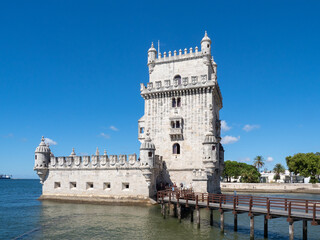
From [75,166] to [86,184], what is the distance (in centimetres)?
297

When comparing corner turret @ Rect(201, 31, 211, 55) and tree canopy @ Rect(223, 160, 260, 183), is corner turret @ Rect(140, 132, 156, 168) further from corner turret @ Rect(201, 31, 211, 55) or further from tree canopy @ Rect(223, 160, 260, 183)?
tree canopy @ Rect(223, 160, 260, 183)

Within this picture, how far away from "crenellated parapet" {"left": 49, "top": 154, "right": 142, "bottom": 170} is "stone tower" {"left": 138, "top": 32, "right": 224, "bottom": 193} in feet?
16.6

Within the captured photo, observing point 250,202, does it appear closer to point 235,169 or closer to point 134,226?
point 134,226

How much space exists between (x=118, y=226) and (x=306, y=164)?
6607 centimetres

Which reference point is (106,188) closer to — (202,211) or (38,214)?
(38,214)

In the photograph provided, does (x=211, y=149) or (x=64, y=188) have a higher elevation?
(x=211, y=149)

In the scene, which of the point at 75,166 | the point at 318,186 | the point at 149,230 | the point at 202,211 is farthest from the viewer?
the point at 318,186

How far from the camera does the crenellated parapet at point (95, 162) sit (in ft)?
122

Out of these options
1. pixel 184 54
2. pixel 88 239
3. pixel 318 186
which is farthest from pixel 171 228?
pixel 318 186

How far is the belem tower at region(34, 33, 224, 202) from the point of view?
3716 cm

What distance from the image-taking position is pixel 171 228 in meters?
24.7

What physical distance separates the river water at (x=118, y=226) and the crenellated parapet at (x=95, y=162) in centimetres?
579

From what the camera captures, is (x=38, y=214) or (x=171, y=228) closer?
(x=171, y=228)

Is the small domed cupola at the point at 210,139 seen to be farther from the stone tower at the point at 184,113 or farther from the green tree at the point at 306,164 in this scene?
the green tree at the point at 306,164
